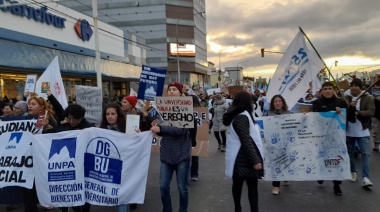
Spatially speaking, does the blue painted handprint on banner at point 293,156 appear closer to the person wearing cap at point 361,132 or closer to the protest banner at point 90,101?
the person wearing cap at point 361,132

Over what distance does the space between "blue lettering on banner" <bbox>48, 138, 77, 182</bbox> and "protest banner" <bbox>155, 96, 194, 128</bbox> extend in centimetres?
118

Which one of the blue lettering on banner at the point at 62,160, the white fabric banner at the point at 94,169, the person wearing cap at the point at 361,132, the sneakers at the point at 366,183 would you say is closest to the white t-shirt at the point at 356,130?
the person wearing cap at the point at 361,132

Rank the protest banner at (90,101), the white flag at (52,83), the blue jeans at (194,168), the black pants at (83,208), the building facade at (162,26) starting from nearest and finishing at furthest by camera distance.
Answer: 1. the black pants at (83,208)
2. the blue jeans at (194,168)
3. the white flag at (52,83)
4. the protest banner at (90,101)
5. the building facade at (162,26)

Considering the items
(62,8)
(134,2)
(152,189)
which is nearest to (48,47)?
(62,8)

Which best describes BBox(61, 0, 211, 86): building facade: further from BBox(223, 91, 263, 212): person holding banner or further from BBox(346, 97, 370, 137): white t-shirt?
BBox(223, 91, 263, 212): person holding banner

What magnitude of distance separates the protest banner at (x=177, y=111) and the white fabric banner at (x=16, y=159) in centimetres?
179

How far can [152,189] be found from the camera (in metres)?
6.61

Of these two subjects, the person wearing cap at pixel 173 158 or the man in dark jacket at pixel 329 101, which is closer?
the person wearing cap at pixel 173 158

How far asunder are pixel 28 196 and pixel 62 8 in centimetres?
1874

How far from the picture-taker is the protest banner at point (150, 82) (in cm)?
810

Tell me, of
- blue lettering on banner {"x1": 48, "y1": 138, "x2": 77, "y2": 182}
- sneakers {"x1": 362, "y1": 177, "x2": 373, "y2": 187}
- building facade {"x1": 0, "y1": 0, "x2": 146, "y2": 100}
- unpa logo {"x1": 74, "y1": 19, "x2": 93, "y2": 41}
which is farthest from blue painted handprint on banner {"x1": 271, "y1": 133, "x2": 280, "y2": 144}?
unpa logo {"x1": 74, "y1": 19, "x2": 93, "y2": 41}

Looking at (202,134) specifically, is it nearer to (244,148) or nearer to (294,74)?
(294,74)

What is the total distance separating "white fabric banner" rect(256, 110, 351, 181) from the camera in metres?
5.87

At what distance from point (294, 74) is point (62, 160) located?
14.0 feet
